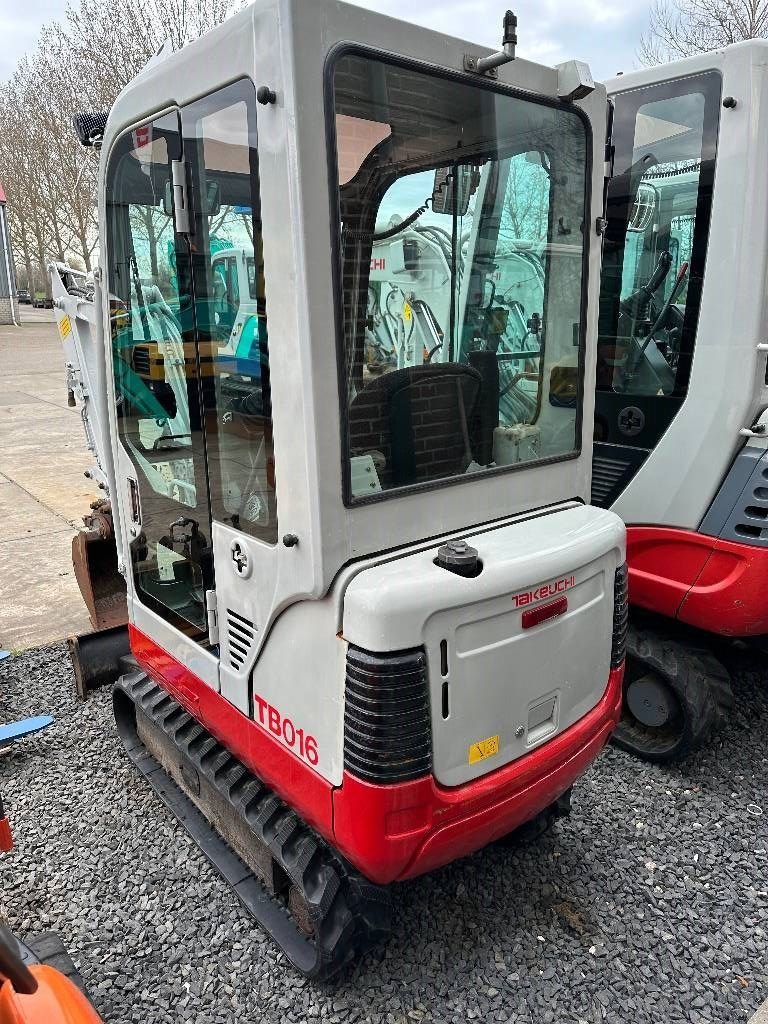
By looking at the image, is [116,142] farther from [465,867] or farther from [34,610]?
[34,610]

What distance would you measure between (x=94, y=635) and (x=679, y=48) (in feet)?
46.2

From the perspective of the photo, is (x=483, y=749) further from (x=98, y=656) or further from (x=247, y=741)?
(x=98, y=656)

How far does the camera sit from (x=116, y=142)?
8.00ft

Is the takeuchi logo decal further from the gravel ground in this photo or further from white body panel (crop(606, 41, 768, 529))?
white body panel (crop(606, 41, 768, 529))

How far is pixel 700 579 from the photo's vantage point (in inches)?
122

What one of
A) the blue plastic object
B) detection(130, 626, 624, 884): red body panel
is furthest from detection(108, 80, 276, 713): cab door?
the blue plastic object

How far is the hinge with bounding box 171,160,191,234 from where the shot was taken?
207 cm

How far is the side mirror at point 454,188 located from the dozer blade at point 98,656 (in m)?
2.56

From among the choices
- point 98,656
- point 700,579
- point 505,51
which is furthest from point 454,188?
point 98,656

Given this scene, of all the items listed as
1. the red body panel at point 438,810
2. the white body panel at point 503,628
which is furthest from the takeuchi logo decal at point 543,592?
the red body panel at point 438,810

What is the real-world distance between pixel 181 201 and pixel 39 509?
18.4ft

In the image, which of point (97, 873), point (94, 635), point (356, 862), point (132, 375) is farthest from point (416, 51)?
point (94, 635)

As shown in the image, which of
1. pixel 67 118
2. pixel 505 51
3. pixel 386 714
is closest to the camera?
pixel 386 714

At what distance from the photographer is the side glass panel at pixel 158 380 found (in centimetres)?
227
